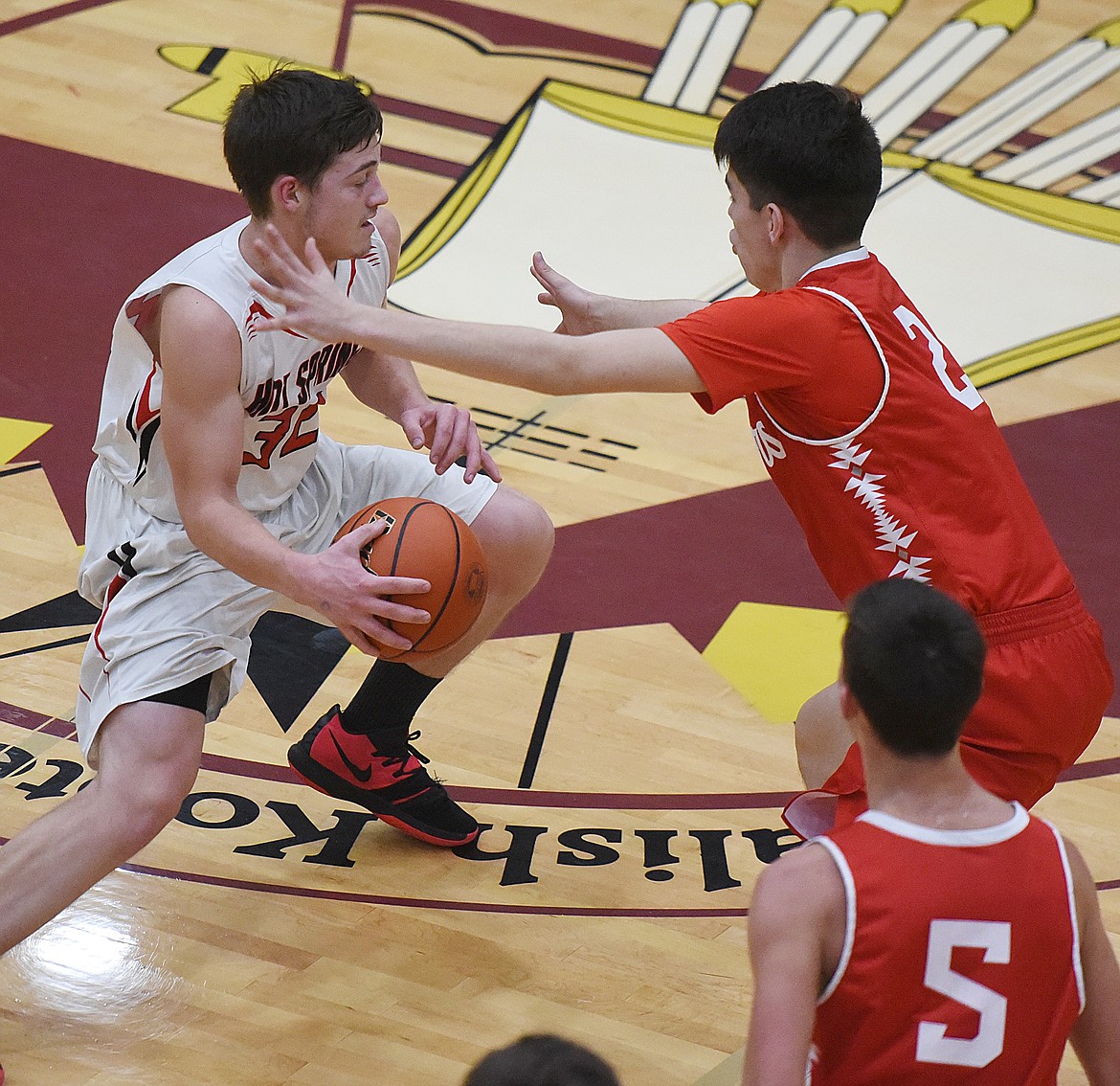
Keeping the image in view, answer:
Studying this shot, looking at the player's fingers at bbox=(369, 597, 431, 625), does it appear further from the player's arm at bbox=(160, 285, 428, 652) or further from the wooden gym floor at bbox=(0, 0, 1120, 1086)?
the wooden gym floor at bbox=(0, 0, 1120, 1086)

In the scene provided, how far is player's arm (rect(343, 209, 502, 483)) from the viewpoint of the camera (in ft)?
12.0

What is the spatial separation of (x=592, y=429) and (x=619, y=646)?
1249mm

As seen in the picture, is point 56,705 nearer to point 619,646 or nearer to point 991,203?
point 619,646

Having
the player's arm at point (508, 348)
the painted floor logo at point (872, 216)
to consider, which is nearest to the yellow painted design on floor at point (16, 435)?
the painted floor logo at point (872, 216)

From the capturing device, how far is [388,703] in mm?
3859

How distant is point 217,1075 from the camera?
124 inches

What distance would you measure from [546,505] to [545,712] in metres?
1.02

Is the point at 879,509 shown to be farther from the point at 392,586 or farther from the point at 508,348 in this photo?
the point at 392,586

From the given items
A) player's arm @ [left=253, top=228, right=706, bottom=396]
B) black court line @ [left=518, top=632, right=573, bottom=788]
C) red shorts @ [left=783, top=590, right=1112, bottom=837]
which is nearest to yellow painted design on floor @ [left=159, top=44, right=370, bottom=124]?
black court line @ [left=518, top=632, right=573, bottom=788]

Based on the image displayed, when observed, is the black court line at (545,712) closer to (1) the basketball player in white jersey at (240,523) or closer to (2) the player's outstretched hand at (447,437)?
(1) the basketball player in white jersey at (240,523)

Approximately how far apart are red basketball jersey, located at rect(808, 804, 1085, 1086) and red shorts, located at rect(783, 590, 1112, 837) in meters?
0.76

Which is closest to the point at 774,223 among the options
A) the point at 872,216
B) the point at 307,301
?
the point at 307,301

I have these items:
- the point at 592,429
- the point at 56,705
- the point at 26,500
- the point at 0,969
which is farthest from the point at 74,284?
the point at 0,969

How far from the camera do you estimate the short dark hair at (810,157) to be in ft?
9.98
